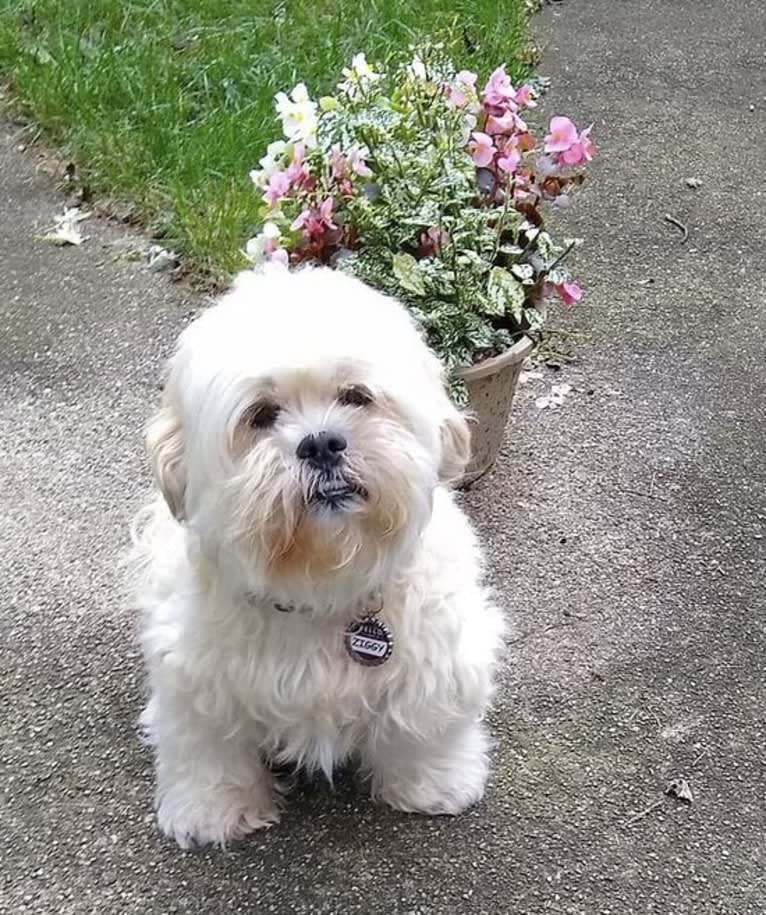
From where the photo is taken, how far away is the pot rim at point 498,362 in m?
2.88

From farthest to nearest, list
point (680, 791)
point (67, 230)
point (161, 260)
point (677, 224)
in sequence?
point (677, 224)
point (67, 230)
point (161, 260)
point (680, 791)

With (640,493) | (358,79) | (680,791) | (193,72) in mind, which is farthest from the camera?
(193,72)

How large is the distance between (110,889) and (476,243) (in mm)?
1499

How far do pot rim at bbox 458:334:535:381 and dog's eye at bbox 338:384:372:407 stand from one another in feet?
3.15

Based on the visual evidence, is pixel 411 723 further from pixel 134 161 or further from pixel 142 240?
pixel 134 161

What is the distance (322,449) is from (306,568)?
0.20 meters

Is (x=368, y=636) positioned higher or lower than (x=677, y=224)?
higher

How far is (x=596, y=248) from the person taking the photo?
165 inches

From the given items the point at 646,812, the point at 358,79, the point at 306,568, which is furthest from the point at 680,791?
the point at 358,79

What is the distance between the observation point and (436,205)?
2832mm

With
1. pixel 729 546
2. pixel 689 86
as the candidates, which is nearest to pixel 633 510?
pixel 729 546

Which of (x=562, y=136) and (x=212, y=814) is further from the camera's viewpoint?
(x=562, y=136)

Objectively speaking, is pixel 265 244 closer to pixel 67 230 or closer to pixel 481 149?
pixel 481 149

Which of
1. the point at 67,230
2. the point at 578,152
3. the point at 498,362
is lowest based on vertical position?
the point at 67,230
